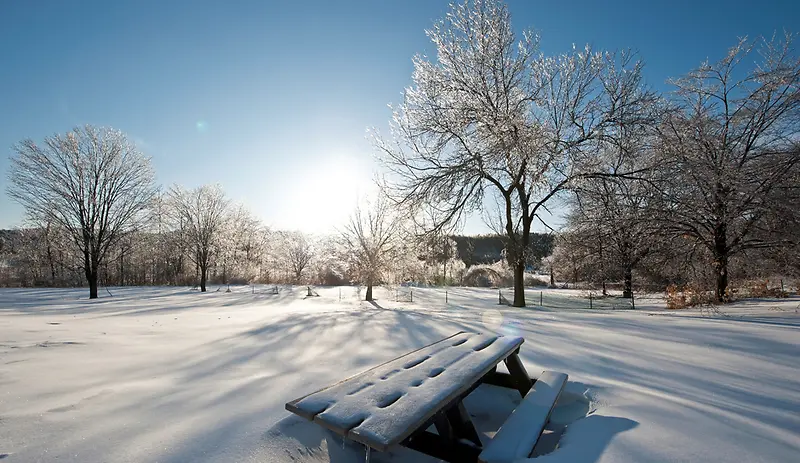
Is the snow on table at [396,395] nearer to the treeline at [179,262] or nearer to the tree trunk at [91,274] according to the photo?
the treeline at [179,262]

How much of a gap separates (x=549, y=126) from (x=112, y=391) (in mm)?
11174

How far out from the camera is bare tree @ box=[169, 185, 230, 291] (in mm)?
28172

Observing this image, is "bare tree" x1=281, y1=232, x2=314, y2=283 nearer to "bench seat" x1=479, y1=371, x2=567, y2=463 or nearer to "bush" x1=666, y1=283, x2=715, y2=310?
"bush" x1=666, y1=283, x2=715, y2=310

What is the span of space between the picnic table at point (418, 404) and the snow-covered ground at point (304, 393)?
320 millimetres

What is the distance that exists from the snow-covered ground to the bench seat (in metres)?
0.17

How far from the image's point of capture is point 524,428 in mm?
1967

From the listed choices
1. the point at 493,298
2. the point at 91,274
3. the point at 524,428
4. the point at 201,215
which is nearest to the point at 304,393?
the point at 524,428


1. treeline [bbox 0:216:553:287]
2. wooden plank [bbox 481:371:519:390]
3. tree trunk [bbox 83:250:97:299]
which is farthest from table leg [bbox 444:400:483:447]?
tree trunk [bbox 83:250:97:299]

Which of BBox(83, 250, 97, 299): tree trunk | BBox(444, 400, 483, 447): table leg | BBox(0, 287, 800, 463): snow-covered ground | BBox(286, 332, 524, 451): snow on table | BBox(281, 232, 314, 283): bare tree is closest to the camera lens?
BBox(286, 332, 524, 451): snow on table

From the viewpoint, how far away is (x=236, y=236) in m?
37.8

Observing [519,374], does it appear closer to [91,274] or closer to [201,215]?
[91,274]

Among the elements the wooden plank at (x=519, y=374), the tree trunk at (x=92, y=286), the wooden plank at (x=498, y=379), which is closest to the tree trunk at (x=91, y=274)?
the tree trunk at (x=92, y=286)

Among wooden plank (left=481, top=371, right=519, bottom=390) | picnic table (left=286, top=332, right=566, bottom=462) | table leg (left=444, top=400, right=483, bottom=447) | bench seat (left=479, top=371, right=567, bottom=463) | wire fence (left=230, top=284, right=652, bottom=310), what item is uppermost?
picnic table (left=286, top=332, right=566, bottom=462)

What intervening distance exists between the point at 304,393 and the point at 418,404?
4.47ft
